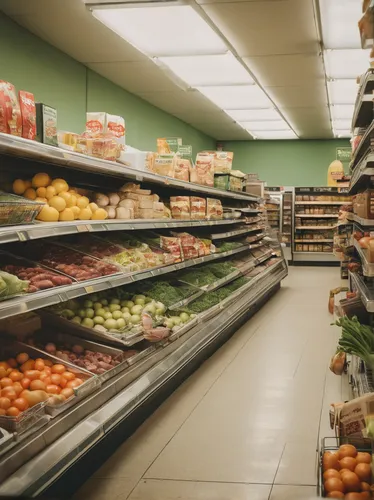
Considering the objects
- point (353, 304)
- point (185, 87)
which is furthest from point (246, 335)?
point (185, 87)

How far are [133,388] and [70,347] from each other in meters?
0.52

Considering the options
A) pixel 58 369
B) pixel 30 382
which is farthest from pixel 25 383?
pixel 58 369

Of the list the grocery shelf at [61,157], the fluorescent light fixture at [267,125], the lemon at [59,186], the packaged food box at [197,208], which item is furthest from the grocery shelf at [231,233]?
the lemon at [59,186]

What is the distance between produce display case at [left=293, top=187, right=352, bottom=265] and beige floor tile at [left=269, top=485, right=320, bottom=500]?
42.2 ft

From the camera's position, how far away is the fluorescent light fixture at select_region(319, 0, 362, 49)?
505 cm

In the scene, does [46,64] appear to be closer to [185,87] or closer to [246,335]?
[185,87]

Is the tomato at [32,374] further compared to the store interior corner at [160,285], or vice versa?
the tomato at [32,374]

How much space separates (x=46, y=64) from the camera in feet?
21.3

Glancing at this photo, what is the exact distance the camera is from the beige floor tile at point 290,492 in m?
2.88

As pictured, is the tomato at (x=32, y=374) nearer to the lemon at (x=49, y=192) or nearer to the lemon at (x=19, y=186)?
the lemon at (x=49, y=192)

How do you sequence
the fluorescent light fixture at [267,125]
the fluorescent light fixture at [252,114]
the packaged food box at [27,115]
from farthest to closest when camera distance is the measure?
the fluorescent light fixture at [267,125], the fluorescent light fixture at [252,114], the packaged food box at [27,115]

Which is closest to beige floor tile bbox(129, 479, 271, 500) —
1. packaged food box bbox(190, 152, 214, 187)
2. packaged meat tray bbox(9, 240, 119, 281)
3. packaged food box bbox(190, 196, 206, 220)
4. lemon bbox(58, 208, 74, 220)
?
packaged meat tray bbox(9, 240, 119, 281)

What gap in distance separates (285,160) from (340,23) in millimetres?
10146

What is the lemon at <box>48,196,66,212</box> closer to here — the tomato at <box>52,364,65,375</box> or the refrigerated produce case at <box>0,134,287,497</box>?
the refrigerated produce case at <box>0,134,287,497</box>
